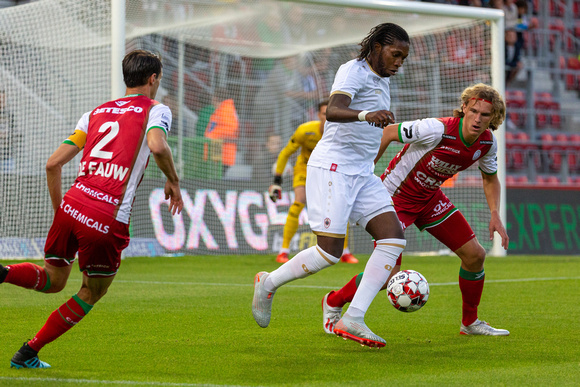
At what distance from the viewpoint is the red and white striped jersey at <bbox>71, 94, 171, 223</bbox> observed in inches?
169

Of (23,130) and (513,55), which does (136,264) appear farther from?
(513,55)

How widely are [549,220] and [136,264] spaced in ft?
27.2

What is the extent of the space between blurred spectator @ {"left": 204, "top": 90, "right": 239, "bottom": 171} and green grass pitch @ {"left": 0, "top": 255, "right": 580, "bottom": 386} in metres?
5.72

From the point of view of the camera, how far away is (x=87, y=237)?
4230 mm

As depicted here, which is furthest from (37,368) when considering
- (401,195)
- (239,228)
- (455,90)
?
(455,90)

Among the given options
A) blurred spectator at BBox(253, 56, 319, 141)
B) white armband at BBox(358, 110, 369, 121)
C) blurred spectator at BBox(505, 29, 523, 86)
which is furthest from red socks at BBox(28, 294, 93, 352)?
blurred spectator at BBox(505, 29, 523, 86)

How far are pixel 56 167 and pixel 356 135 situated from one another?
1859 millimetres

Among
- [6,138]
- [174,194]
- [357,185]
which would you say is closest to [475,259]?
[357,185]

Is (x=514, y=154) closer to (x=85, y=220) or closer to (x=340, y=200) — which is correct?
(x=340, y=200)

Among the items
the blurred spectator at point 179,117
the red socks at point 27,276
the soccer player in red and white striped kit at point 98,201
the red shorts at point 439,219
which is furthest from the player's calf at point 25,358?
the blurred spectator at point 179,117

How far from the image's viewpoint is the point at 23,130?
12109 mm

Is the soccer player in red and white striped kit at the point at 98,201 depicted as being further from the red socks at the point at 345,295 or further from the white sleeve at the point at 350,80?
the red socks at the point at 345,295

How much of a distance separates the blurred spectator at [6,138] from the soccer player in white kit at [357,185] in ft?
26.2

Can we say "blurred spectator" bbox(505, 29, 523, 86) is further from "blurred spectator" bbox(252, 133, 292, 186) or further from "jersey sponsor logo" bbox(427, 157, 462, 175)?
"jersey sponsor logo" bbox(427, 157, 462, 175)
